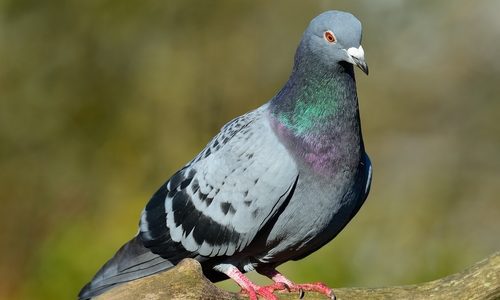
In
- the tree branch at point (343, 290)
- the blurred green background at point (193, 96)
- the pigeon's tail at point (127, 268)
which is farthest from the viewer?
the blurred green background at point (193, 96)

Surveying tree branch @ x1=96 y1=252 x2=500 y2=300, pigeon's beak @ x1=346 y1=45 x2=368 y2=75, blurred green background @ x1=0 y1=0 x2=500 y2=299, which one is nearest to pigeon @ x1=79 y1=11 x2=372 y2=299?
pigeon's beak @ x1=346 y1=45 x2=368 y2=75

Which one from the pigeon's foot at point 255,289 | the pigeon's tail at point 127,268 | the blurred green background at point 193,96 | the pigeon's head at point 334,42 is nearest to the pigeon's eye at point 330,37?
the pigeon's head at point 334,42

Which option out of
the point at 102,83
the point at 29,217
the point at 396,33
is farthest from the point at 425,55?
the point at 29,217

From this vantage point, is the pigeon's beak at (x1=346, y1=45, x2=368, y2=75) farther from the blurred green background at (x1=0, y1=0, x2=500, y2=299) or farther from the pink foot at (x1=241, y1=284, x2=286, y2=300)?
the blurred green background at (x1=0, y1=0, x2=500, y2=299)

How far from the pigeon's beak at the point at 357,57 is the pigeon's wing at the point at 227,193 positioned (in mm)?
571

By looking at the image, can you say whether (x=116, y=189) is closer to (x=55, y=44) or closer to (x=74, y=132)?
(x=74, y=132)

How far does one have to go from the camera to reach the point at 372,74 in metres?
10.3

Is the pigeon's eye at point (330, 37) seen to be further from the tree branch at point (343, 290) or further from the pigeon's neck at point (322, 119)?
the tree branch at point (343, 290)

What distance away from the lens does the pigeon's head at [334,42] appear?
469 centimetres

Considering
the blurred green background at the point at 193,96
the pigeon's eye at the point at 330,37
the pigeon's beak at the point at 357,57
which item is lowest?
the pigeon's beak at the point at 357,57

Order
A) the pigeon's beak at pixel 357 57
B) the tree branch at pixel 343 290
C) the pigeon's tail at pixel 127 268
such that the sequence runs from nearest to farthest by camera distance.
Answer: the tree branch at pixel 343 290 < the pigeon's beak at pixel 357 57 < the pigeon's tail at pixel 127 268

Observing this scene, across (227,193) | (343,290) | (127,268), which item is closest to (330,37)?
(227,193)

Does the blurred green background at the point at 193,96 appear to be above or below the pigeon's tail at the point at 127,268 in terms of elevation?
above

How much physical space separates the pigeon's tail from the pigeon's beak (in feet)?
4.88
